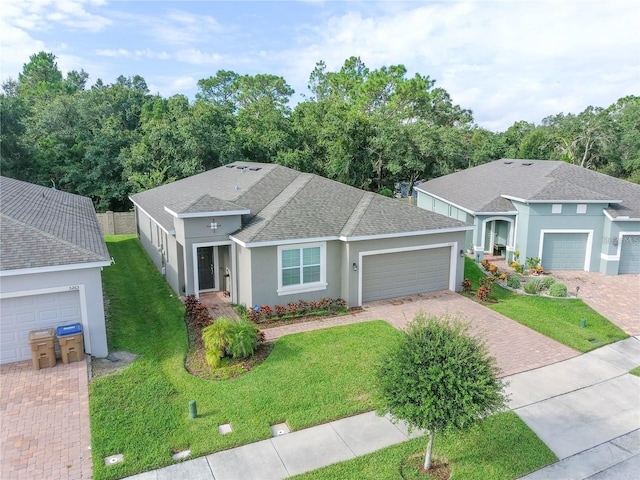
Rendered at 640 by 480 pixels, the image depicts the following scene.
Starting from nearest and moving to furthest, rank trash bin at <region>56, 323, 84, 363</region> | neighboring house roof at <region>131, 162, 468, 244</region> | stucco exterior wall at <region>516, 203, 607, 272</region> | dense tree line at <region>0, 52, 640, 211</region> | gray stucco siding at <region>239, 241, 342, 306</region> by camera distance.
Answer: trash bin at <region>56, 323, 84, 363</region>
gray stucco siding at <region>239, 241, 342, 306</region>
neighboring house roof at <region>131, 162, 468, 244</region>
stucco exterior wall at <region>516, 203, 607, 272</region>
dense tree line at <region>0, 52, 640, 211</region>

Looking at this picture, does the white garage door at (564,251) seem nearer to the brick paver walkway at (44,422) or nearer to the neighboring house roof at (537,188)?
the neighboring house roof at (537,188)

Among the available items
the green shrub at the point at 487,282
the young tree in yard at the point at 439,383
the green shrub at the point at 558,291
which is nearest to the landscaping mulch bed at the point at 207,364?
the young tree in yard at the point at 439,383

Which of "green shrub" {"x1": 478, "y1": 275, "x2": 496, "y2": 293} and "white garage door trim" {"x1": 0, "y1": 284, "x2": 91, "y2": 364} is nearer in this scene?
"white garage door trim" {"x1": 0, "y1": 284, "x2": 91, "y2": 364}

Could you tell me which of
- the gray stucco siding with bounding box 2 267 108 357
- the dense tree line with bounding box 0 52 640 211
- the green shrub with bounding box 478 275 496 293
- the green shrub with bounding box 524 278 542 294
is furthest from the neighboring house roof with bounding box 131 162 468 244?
the dense tree line with bounding box 0 52 640 211

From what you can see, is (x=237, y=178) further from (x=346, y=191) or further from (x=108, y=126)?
(x=108, y=126)

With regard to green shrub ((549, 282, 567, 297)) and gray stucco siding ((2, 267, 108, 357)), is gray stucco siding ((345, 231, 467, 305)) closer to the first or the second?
green shrub ((549, 282, 567, 297))

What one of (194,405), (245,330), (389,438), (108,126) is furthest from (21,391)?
(108,126)

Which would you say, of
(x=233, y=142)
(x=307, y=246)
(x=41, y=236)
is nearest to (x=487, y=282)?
(x=307, y=246)
